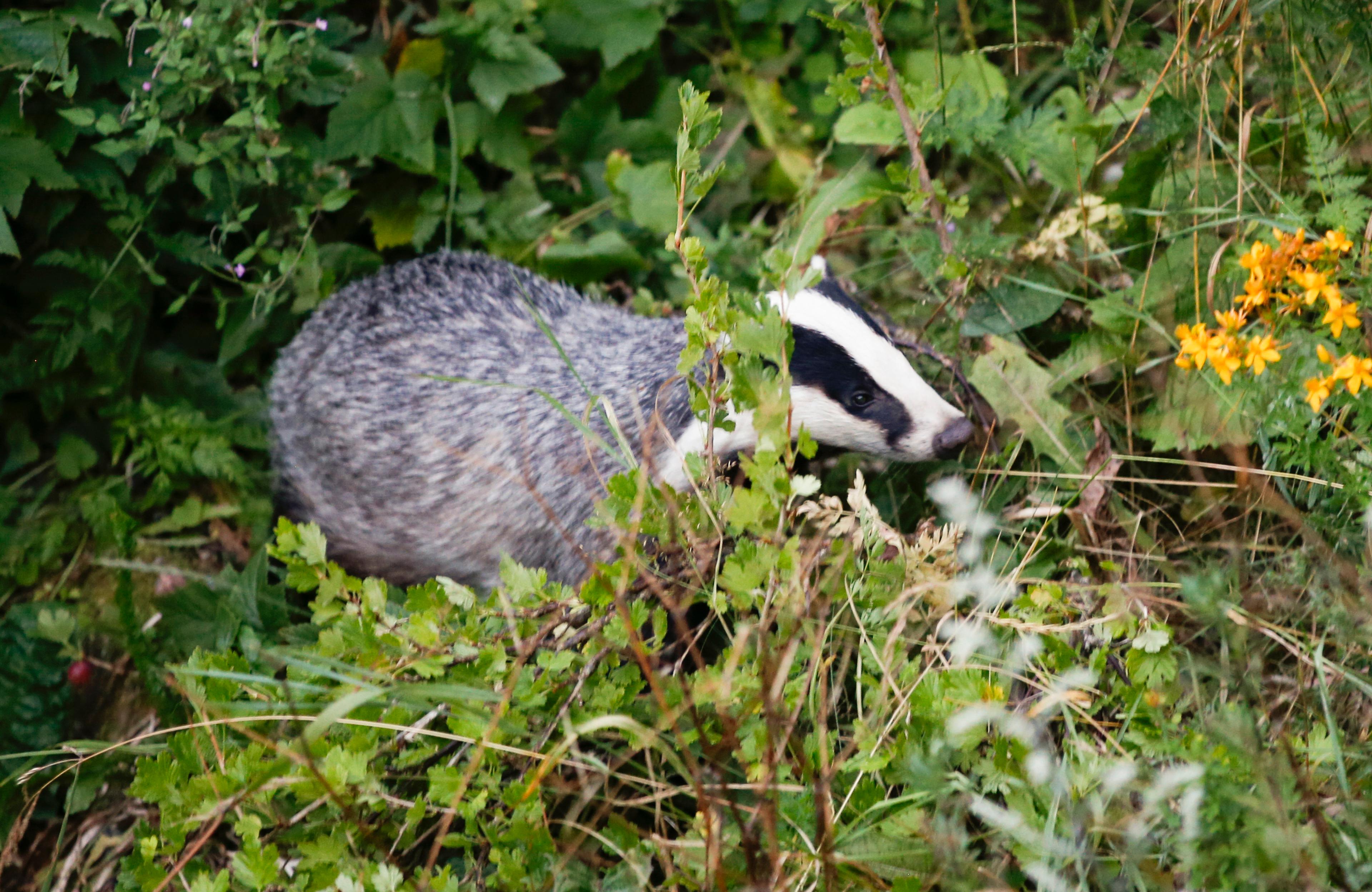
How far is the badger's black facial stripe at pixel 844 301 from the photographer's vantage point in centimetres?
267

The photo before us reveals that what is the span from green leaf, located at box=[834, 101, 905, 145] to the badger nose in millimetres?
830

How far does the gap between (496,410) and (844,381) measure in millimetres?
1026

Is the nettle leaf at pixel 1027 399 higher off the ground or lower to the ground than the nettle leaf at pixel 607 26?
lower

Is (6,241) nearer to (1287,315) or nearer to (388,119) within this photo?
(388,119)

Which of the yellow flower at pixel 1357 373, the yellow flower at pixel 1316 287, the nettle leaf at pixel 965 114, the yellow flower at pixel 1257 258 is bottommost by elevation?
the yellow flower at pixel 1357 373

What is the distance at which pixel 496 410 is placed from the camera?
3.04 metres

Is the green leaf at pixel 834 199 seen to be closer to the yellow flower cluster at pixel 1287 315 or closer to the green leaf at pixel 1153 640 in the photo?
the yellow flower cluster at pixel 1287 315

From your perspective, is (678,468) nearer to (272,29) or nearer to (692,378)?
(692,378)

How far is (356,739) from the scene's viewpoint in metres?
2.09

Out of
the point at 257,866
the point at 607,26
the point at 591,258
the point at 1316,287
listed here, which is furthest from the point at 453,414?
the point at 1316,287

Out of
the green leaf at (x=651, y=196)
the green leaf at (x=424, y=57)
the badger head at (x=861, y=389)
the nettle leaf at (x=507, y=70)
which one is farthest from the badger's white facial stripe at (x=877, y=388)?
the green leaf at (x=424, y=57)

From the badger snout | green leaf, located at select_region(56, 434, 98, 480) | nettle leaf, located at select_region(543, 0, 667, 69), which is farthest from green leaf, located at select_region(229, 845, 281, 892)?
nettle leaf, located at select_region(543, 0, 667, 69)

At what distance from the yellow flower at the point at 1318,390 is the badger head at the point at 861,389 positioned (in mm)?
745

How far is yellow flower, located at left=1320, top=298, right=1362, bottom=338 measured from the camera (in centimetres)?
204
